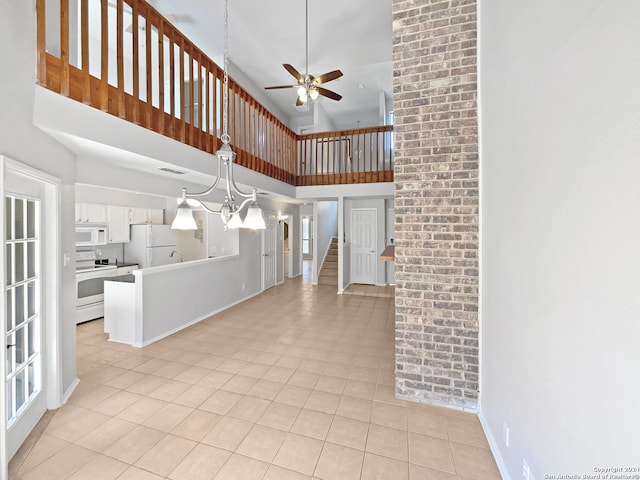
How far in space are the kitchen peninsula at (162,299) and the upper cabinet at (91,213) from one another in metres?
1.13

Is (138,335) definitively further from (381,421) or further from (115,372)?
(381,421)

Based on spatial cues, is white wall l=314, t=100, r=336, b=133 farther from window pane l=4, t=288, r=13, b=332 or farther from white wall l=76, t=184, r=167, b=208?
window pane l=4, t=288, r=13, b=332

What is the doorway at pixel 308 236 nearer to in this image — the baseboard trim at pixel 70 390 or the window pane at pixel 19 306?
the baseboard trim at pixel 70 390

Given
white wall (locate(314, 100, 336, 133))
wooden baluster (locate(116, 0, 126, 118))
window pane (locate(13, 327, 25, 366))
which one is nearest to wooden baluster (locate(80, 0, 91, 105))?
wooden baluster (locate(116, 0, 126, 118))

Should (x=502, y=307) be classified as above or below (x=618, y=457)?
above

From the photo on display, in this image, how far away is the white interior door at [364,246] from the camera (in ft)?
25.6

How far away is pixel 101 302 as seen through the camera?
4.86 m

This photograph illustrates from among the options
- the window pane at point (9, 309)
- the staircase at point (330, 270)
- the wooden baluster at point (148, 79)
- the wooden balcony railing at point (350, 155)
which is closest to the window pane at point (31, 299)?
the window pane at point (9, 309)

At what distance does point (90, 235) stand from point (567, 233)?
238 inches

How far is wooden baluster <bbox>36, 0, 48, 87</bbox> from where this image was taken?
1.96 metres

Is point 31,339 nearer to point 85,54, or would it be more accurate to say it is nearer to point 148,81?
point 85,54

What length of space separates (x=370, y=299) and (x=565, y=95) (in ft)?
18.7

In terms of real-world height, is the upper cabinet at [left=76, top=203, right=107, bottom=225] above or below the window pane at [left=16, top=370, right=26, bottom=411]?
above

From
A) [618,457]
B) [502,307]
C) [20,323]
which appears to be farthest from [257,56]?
[618,457]
